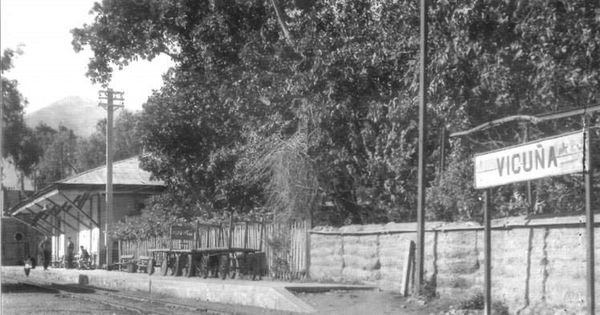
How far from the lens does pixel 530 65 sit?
55.1 feet

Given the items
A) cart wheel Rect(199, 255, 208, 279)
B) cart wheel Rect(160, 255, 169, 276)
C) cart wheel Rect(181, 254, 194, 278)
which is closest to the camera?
cart wheel Rect(199, 255, 208, 279)

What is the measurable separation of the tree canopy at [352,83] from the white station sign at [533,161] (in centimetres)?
400

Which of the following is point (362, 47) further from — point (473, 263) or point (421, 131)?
point (473, 263)

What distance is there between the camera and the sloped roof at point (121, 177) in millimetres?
36125

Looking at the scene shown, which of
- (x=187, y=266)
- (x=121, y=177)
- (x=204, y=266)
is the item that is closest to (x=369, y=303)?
(x=204, y=266)

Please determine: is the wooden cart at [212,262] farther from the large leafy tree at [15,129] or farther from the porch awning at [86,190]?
the large leafy tree at [15,129]

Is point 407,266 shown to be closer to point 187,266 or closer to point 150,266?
point 187,266

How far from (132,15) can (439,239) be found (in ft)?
54.0

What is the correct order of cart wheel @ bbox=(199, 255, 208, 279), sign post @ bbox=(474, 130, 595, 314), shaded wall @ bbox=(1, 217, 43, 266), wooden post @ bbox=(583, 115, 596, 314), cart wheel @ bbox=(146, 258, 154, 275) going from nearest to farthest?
wooden post @ bbox=(583, 115, 596, 314), sign post @ bbox=(474, 130, 595, 314), cart wheel @ bbox=(199, 255, 208, 279), cart wheel @ bbox=(146, 258, 154, 275), shaded wall @ bbox=(1, 217, 43, 266)

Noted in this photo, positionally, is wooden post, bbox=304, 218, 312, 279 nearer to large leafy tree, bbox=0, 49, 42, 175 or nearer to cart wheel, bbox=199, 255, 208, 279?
cart wheel, bbox=199, 255, 208, 279

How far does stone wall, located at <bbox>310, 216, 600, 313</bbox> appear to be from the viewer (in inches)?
448

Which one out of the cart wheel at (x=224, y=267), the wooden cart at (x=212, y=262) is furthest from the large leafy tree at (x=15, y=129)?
the cart wheel at (x=224, y=267)

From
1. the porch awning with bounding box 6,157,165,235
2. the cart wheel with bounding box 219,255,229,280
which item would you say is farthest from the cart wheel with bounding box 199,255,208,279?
the porch awning with bounding box 6,157,165,235

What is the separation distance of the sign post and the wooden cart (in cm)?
1013
